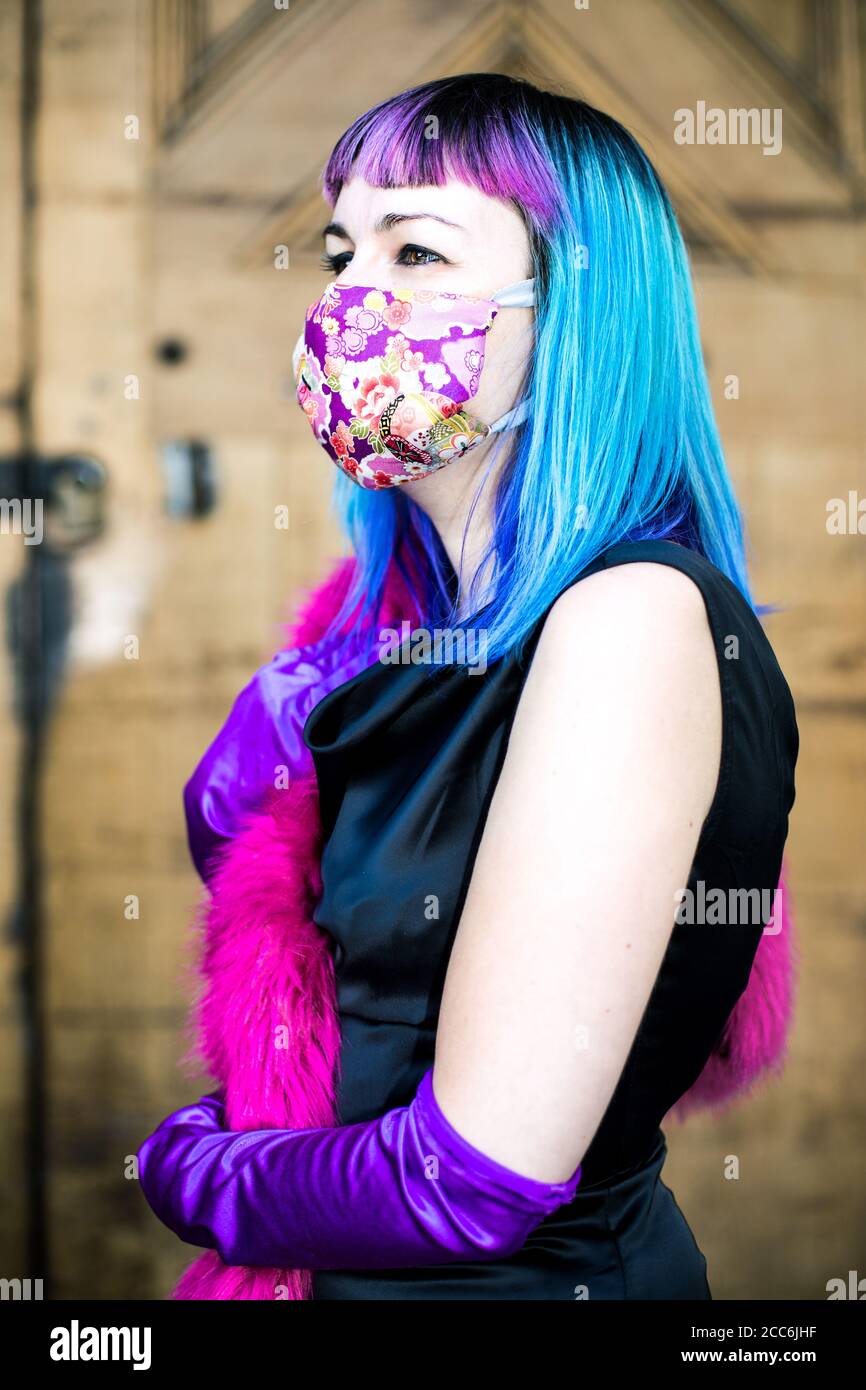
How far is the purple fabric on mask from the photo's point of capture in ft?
5.63

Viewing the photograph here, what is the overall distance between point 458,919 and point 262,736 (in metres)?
0.64

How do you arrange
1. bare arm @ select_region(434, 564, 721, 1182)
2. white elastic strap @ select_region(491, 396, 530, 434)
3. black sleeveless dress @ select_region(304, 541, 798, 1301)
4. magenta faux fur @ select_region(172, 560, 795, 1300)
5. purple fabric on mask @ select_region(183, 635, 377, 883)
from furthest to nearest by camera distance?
purple fabric on mask @ select_region(183, 635, 377, 883)
white elastic strap @ select_region(491, 396, 530, 434)
magenta faux fur @ select_region(172, 560, 795, 1300)
black sleeveless dress @ select_region(304, 541, 798, 1301)
bare arm @ select_region(434, 564, 721, 1182)

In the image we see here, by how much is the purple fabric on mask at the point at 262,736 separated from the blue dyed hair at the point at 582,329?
0.43 m

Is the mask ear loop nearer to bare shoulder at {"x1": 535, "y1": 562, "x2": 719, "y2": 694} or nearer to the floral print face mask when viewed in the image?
the floral print face mask

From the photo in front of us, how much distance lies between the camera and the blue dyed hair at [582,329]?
1.29m

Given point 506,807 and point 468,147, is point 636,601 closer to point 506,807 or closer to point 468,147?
point 506,807

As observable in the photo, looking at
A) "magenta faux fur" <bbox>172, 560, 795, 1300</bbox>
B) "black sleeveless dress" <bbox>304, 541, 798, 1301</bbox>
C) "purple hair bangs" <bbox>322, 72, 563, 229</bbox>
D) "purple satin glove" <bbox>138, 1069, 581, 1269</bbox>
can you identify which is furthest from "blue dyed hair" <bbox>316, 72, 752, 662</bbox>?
"purple satin glove" <bbox>138, 1069, 581, 1269</bbox>

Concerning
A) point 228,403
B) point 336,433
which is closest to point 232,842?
point 336,433

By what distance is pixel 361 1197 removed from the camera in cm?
109

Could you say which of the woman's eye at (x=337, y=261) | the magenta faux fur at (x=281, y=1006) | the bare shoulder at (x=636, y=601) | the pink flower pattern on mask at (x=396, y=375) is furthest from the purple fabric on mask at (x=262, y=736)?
the bare shoulder at (x=636, y=601)

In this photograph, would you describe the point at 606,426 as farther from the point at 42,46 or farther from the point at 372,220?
the point at 42,46

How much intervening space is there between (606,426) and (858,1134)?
2.55 metres

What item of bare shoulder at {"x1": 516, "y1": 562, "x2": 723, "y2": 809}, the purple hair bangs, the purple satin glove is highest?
the purple hair bangs

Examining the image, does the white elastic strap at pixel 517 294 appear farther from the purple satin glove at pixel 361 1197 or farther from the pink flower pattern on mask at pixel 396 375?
the purple satin glove at pixel 361 1197
